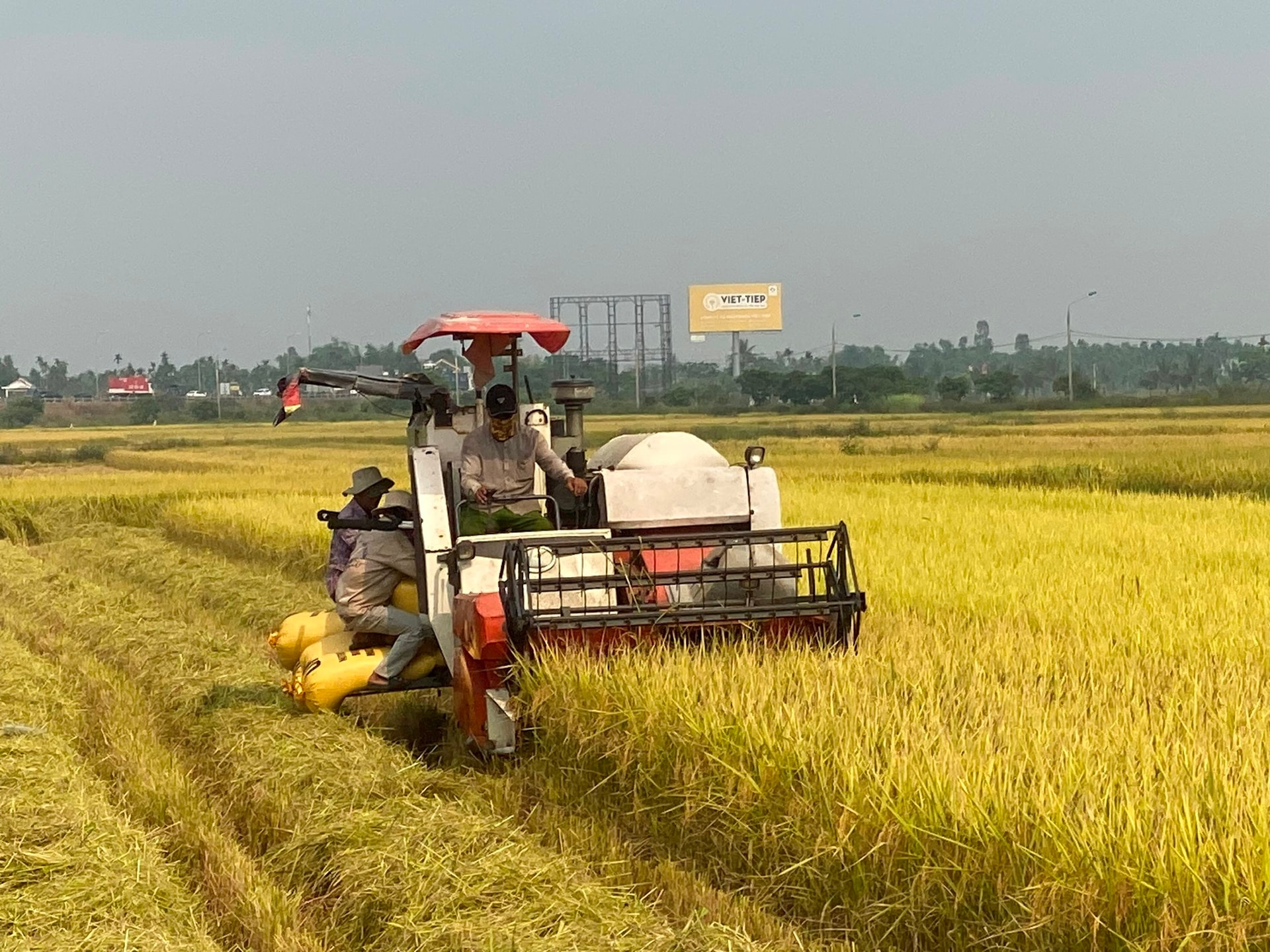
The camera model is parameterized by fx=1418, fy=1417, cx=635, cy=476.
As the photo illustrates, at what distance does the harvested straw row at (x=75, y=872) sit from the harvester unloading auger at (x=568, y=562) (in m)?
1.47

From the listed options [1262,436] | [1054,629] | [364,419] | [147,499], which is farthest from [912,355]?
[1054,629]

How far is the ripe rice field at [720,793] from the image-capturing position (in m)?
4.13

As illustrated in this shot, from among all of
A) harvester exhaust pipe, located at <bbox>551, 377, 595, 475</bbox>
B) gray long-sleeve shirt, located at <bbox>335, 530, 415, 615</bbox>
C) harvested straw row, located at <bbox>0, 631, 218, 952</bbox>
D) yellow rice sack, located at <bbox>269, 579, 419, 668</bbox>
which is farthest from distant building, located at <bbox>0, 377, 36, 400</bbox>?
harvested straw row, located at <bbox>0, 631, 218, 952</bbox>

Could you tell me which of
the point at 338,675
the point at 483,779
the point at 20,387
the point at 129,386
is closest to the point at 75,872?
the point at 483,779

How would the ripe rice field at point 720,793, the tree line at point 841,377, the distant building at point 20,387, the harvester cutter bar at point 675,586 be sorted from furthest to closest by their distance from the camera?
1. the distant building at point 20,387
2. the tree line at point 841,377
3. the harvester cutter bar at point 675,586
4. the ripe rice field at point 720,793

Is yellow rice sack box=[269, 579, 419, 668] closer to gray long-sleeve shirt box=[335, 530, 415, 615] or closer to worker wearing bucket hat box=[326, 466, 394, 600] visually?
gray long-sleeve shirt box=[335, 530, 415, 615]

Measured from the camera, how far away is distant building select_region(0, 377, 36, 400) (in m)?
157

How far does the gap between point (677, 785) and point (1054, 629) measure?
337 cm

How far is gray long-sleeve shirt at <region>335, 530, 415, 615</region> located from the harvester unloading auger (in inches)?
4.1

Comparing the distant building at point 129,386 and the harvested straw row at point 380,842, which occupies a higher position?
the distant building at point 129,386

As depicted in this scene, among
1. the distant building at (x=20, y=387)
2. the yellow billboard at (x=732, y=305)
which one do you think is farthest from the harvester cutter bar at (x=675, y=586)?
the distant building at (x=20, y=387)

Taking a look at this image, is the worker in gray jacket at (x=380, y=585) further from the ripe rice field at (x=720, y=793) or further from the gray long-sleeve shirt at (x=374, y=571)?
the ripe rice field at (x=720, y=793)

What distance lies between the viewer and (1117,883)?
3.77 m

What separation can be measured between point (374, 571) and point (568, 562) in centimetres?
147
